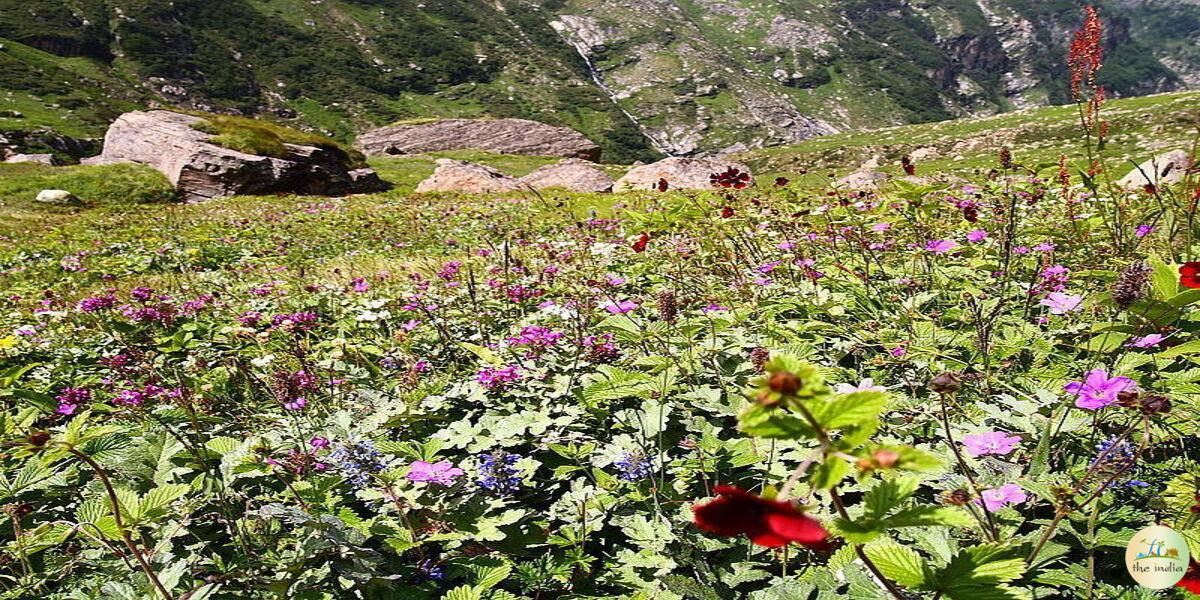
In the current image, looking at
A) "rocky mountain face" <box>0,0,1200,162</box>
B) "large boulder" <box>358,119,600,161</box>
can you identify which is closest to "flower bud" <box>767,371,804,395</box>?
"large boulder" <box>358,119,600,161</box>

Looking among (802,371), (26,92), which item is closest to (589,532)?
(802,371)

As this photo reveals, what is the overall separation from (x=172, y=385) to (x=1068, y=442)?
452 cm

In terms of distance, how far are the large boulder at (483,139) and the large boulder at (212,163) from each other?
24.9 m

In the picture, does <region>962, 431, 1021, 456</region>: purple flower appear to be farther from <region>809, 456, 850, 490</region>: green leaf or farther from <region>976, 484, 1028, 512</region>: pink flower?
<region>809, 456, 850, 490</region>: green leaf

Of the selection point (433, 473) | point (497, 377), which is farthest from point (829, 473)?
point (497, 377)

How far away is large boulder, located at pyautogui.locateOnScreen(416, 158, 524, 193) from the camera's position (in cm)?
2425

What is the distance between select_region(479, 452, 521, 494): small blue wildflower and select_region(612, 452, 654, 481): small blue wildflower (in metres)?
0.38

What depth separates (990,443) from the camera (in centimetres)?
171

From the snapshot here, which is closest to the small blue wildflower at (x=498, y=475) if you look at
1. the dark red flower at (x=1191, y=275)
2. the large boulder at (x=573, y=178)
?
the dark red flower at (x=1191, y=275)

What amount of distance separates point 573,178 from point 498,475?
83.2 ft

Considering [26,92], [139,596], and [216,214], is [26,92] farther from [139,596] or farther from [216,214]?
[139,596]

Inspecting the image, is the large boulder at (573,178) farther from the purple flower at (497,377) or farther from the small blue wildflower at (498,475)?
the small blue wildflower at (498,475)

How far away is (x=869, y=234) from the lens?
16.7ft

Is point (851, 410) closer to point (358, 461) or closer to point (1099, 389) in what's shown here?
point (1099, 389)
